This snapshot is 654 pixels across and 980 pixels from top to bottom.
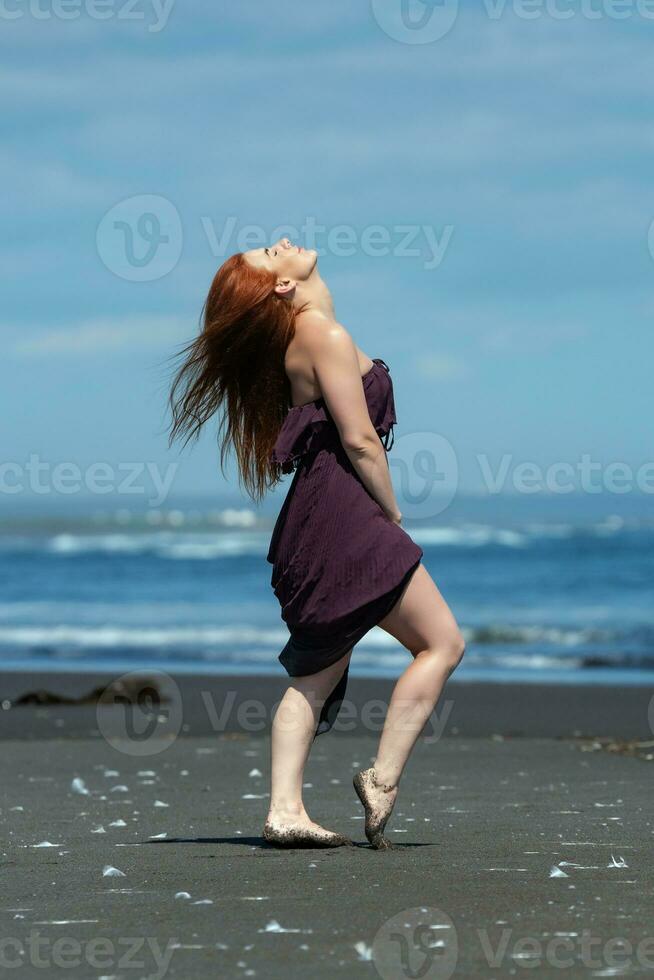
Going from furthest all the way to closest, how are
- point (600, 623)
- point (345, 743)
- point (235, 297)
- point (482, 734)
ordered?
point (600, 623)
point (482, 734)
point (345, 743)
point (235, 297)

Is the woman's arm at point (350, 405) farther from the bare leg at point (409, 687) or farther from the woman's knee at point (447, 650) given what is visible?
the woman's knee at point (447, 650)

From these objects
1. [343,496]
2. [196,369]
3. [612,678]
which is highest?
[196,369]

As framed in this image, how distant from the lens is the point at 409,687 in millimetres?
4074

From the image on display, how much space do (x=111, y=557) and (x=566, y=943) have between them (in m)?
38.2

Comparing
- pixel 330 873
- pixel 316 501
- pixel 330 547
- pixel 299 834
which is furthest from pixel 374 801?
pixel 316 501

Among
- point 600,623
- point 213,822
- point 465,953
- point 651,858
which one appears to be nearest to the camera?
point 465,953

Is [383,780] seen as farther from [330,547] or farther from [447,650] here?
[330,547]

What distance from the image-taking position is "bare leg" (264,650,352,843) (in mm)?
4137

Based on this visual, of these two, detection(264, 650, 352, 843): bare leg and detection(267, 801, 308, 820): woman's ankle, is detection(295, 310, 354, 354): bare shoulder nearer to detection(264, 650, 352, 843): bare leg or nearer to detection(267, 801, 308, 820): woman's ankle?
detection(264, 650, 352, 843): bare leg

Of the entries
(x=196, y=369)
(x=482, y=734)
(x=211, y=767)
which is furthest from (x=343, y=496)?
(x=482, y=734)

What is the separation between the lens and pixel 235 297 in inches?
167

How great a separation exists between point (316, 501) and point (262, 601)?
76.0 ft

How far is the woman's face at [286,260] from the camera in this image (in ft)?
14.0

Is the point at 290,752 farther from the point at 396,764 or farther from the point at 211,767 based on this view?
the point at 211,767
